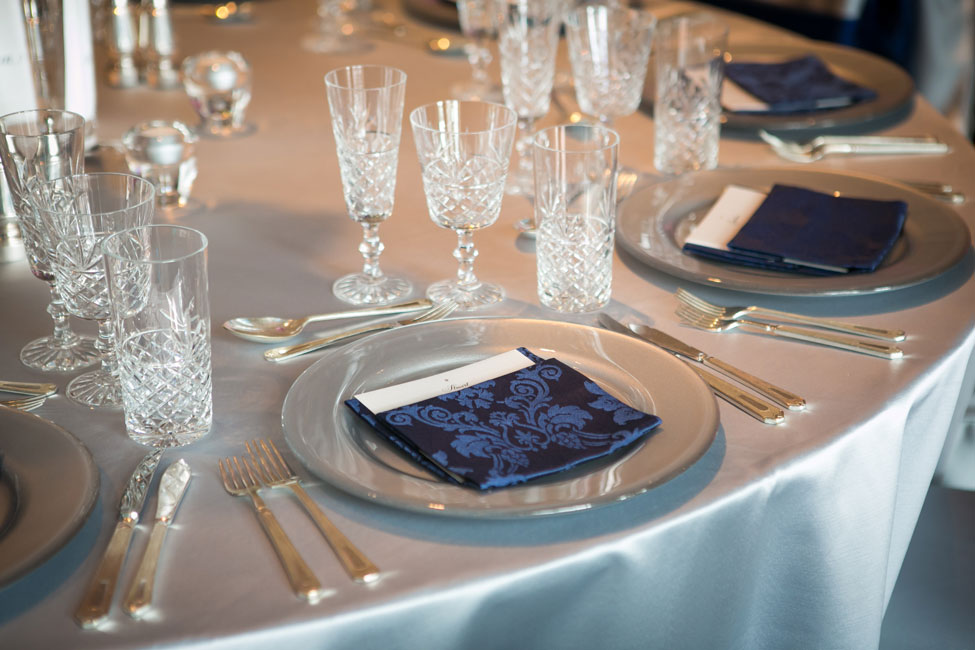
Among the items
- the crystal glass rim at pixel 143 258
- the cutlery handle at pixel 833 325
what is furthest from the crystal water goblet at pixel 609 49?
the crystal glass rim at pixel 143 258

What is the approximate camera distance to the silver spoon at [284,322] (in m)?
1.00

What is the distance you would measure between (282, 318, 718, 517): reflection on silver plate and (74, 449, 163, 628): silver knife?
0.11 meters

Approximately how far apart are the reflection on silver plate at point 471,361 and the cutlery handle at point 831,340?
0.16 meters

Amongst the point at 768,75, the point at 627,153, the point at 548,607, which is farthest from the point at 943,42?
the point at 548,607

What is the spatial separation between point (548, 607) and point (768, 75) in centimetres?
121

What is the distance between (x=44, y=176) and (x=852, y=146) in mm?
1083

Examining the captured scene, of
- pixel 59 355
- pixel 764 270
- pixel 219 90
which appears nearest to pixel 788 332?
pixel 764 270

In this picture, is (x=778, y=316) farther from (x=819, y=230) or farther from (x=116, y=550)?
(x=116, y=550)

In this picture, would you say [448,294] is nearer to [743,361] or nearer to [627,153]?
[743,361]

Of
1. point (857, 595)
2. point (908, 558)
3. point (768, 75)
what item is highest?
point (768, 75)

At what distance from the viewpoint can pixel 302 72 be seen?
6.04 feet

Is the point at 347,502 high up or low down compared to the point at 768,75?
down

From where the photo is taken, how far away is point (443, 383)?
889 millimetres

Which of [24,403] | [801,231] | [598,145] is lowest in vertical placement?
[24,403]
